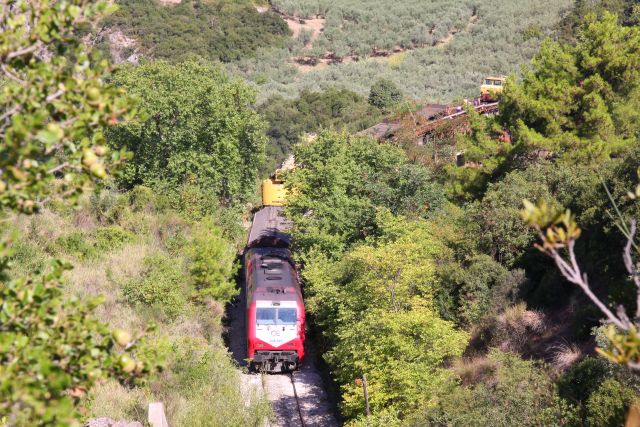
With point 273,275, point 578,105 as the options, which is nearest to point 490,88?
point 578,105

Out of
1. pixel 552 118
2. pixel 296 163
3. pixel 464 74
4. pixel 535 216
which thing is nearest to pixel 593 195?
pixel 552 118

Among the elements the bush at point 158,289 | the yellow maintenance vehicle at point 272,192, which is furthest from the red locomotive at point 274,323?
the yellow maintenance vehicle at point 272,192

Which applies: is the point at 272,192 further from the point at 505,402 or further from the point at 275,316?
the point at 505,402

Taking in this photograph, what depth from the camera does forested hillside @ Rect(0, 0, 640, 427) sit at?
5.11 meters

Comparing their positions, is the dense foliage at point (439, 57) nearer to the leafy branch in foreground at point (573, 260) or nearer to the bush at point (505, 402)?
the bush at point (505, 402)

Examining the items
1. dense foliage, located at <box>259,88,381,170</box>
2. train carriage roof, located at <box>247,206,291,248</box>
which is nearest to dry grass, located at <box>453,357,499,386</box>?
train carriage roof, located at <box>247,206,291,248</box>

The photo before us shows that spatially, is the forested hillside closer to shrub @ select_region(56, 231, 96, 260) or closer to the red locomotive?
→ shrub @ select_region(56, 231, 96, 260)

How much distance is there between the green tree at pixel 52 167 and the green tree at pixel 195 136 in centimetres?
2440

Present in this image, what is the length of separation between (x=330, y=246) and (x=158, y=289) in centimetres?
646

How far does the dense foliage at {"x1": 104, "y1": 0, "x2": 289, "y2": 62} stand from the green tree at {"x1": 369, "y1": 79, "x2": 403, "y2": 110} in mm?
18799

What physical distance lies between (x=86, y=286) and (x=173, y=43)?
2194 inches

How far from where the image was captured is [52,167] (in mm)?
5039

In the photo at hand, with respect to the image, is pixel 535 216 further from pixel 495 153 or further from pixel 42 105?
pixel 495 153

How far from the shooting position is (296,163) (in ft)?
89.1
